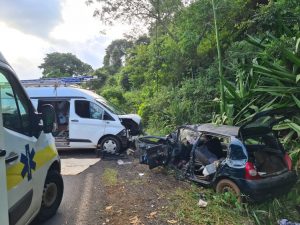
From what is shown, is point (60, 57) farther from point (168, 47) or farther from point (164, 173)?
point (164, 173)

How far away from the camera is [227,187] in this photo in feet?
19.2

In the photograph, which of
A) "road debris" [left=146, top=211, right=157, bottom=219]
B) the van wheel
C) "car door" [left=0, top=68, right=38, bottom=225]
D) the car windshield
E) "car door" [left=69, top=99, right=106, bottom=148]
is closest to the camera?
"car door" [left=0, top=68, right=38, bottom=225]

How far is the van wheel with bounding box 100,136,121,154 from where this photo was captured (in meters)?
10.0

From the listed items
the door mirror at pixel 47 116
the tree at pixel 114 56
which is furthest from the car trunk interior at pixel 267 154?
the tree at pixel 114 56

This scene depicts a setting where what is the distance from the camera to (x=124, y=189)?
662cm

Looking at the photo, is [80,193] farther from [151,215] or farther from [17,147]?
[17,147]

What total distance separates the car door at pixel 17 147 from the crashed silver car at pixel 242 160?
3.15m

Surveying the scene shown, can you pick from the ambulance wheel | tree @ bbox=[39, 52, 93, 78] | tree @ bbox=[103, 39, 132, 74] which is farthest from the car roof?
tree @ bbox=[39, 52, 93, 78]

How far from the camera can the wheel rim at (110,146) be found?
10.0 meters

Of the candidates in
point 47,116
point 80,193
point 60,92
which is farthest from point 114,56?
point 47,116

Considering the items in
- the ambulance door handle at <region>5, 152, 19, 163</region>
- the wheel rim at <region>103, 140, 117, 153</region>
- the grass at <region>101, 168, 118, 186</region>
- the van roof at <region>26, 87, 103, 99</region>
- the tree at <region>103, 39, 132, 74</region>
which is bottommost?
the grass at <region>101, 168, 118, 186</region>

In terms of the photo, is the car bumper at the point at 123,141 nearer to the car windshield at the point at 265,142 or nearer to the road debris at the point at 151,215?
the car windshield at the point at 265,142

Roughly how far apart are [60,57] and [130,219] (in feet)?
172

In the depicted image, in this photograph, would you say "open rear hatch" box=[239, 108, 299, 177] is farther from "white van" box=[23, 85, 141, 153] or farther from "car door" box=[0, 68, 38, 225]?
"white van" box=[23, 85, 141, 153]
